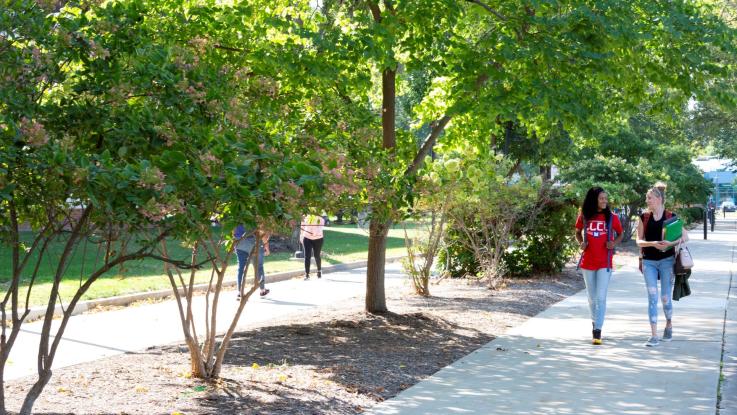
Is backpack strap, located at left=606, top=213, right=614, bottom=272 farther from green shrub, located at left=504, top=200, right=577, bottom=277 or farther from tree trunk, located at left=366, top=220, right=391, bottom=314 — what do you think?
green shrub, located at left=504, top=200, right=577, bottom=277

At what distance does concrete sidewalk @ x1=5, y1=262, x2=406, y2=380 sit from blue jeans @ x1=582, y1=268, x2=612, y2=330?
425 centimetres

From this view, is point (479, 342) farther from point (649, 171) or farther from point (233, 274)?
point (649, 171)

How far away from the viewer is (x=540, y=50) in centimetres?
1025

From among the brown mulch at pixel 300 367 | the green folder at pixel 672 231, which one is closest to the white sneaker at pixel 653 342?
the green folder at pixel 672 231

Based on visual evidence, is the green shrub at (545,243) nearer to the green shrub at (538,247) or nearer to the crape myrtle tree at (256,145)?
the green shrub at (538,247)

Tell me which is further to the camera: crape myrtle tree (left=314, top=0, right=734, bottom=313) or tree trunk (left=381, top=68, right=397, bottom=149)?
tree trunk (left=381, top=68, right=397, bottom=149)

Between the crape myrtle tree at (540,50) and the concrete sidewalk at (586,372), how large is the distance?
189 cm

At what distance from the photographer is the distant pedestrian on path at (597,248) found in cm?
1043

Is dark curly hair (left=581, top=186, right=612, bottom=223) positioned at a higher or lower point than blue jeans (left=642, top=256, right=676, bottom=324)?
higher

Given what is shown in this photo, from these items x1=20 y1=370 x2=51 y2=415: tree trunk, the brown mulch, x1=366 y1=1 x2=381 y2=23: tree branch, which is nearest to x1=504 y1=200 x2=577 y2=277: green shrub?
the brown mulch

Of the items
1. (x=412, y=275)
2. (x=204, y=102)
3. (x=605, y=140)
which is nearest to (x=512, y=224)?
(x=412, y=275)

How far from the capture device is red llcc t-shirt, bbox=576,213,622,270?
10.4m

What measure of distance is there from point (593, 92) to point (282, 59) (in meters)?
3.73

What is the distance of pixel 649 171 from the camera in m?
30.5
